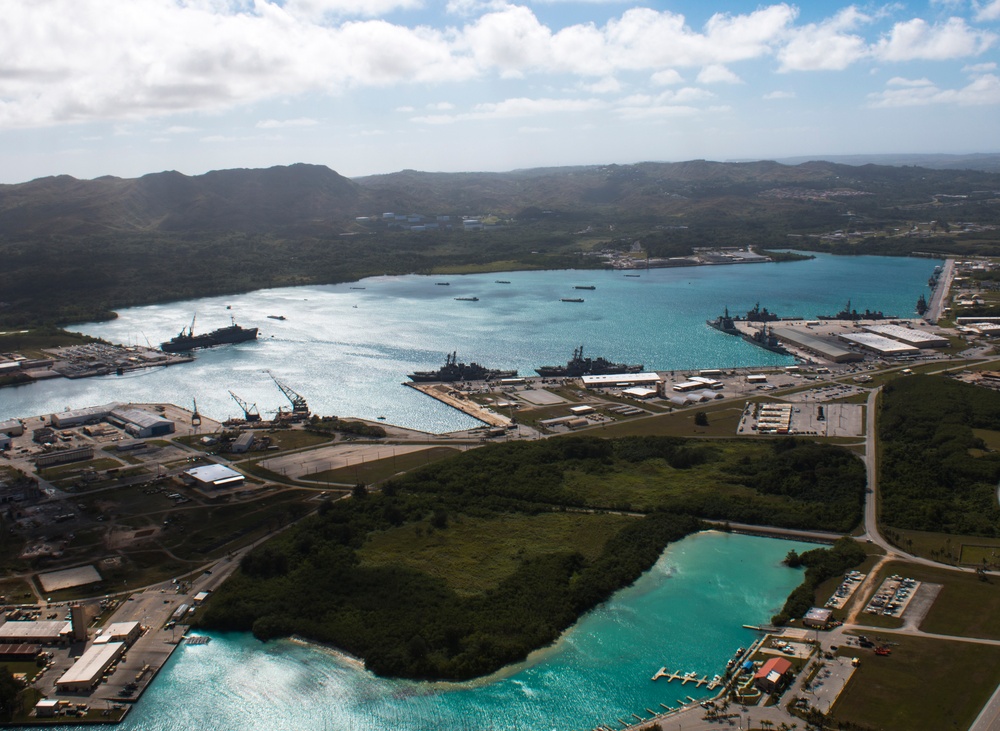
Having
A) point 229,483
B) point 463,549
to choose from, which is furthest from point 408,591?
point 229,483

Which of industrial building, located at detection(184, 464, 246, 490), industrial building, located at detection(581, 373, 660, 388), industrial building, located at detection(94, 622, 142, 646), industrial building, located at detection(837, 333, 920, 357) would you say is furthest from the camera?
industrial building, located at detection(837, 333, 920, 357)

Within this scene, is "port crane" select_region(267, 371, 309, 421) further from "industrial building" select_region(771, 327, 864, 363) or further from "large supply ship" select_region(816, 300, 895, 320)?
"large supply ship" select_region(816, 300, 895, 320)

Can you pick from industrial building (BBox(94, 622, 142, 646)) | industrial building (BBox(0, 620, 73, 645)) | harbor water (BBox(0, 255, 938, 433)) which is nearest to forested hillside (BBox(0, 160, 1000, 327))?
harbor water (BBox(0, 255, 938, 433))

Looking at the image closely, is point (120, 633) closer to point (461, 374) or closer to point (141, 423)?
point (141, 423)

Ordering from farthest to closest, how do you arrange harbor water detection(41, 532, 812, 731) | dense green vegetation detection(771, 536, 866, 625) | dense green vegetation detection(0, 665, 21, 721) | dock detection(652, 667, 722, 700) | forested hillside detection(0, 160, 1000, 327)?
forested hillside detection(0, 160, 1000, 327) → dense green vegetation detection(771, 536, 866, 625) → dock detection(652, 667, 722, 700) → harbor water detection(41, 532, 812, 731) → dense green vegetation detection(0, 665, 21, 721)

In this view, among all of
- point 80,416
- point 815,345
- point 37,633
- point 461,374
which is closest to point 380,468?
point 37,633

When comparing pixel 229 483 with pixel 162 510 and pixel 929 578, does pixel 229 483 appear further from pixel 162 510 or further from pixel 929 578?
pixel 929 578

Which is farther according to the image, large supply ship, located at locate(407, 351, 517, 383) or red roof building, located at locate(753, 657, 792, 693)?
large supply ship, located at locate(407, 351, 517, 383)

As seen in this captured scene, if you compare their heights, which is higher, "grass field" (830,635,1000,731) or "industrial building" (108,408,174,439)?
"industrial building" (108,408,174,439)

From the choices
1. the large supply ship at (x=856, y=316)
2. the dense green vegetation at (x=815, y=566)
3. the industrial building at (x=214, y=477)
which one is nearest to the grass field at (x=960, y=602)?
the dense green vegetation at (x=815, y=566)
